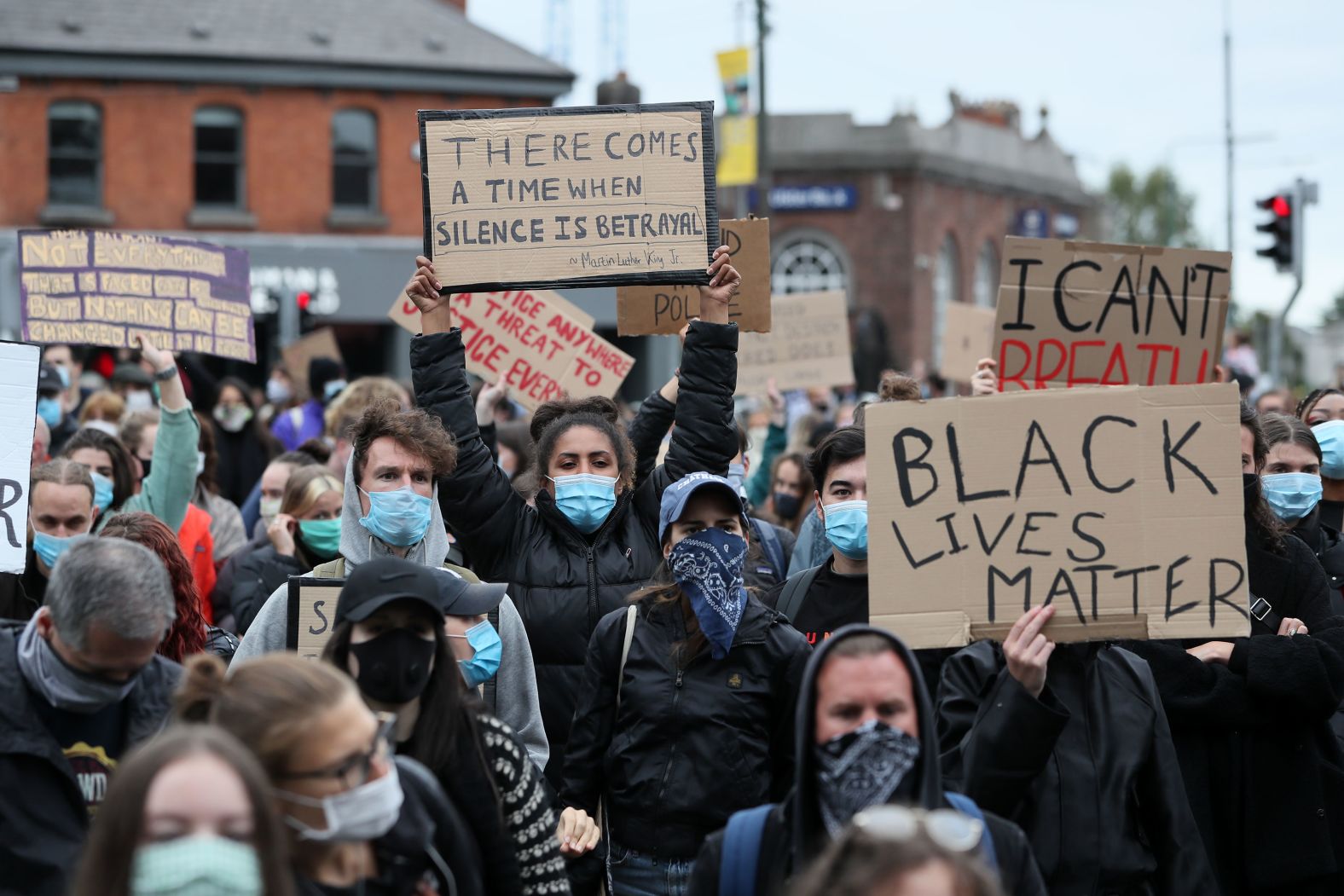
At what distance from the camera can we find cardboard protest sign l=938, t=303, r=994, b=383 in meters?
13.0

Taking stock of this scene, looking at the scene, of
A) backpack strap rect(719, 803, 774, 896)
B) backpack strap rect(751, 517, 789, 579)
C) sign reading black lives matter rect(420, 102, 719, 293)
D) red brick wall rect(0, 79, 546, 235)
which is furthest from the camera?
red brick wall rect(0, 79, 546, 235)

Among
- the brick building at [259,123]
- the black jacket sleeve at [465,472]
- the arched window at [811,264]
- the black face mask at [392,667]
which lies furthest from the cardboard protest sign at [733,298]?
the arched window at [811,264]

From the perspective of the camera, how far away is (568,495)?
5.61 meters

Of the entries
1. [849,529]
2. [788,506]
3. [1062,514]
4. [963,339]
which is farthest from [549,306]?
[963,339]

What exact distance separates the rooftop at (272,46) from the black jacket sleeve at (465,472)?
26.2 m

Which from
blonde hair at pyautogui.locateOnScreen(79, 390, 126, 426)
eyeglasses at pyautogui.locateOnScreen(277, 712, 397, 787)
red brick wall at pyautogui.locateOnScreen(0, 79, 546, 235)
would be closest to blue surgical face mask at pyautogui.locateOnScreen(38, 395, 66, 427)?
blonde hair at pyautogui.locateOnScreen(79, 390, 126, 426)

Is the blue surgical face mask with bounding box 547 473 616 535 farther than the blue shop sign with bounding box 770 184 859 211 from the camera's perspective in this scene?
No

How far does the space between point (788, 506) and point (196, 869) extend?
679cm

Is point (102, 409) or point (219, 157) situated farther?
point (219, 157)

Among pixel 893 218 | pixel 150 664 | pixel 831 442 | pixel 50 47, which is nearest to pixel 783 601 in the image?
pixel 831 442

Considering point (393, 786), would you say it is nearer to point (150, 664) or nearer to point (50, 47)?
point (150, 664)

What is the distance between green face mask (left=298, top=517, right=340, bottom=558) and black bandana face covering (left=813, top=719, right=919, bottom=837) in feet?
12.5

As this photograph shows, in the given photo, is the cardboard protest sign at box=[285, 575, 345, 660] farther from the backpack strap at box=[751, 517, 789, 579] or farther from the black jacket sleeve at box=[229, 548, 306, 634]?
the backpack strap at box=[751, 517, 789, 579]

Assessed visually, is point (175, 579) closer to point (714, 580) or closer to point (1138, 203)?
point (714, 580)
